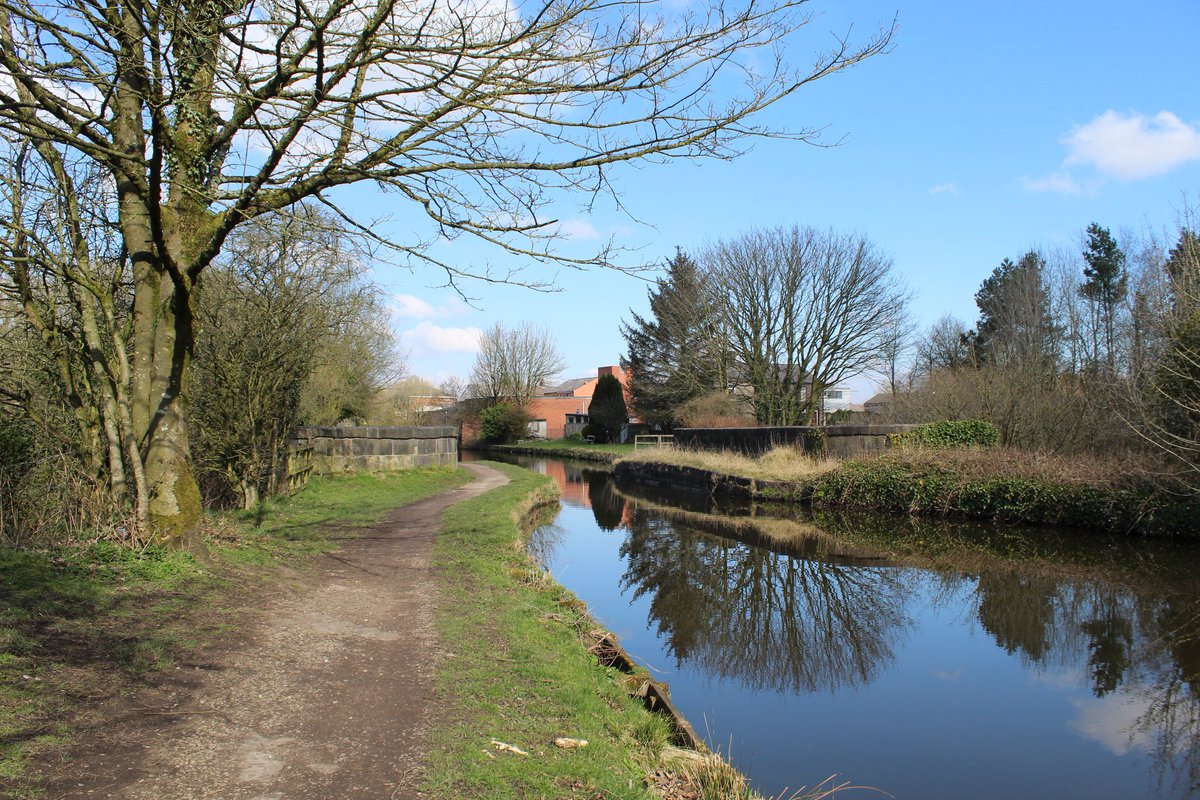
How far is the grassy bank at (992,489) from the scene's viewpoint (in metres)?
14.1

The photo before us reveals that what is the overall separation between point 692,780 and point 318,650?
279 cm

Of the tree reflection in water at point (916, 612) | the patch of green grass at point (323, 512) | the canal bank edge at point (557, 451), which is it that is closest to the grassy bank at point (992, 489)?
the tree reflection in water at point (916, 612)

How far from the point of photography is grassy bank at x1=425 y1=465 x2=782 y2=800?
3850 millimetres

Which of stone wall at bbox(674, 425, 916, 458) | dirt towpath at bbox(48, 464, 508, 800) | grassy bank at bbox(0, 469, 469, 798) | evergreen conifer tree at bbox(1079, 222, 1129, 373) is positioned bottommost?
dirt towpath at bbox(48, 464, 508, 800)

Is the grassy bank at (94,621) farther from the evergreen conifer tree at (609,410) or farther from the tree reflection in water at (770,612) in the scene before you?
the evergreen conifer tree at (609,410)

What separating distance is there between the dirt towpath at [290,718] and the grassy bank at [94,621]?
0.66ft

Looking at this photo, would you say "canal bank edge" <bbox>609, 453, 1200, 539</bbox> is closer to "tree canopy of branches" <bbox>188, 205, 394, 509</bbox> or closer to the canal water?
the canal water

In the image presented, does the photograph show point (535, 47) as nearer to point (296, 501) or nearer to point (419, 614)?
point (419, 614)

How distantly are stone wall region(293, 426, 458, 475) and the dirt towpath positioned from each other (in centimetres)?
1166

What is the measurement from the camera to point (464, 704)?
466 cm

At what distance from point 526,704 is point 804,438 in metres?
20.3

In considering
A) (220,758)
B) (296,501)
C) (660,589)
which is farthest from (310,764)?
(296,501)

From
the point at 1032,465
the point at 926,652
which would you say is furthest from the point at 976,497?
the point at 926,652

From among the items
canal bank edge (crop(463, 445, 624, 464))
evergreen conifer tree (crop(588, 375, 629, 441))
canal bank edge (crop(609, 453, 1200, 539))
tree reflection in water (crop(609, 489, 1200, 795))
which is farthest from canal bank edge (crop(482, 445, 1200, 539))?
evergreen conifer tree (crop(588, 375, 629, 441))
